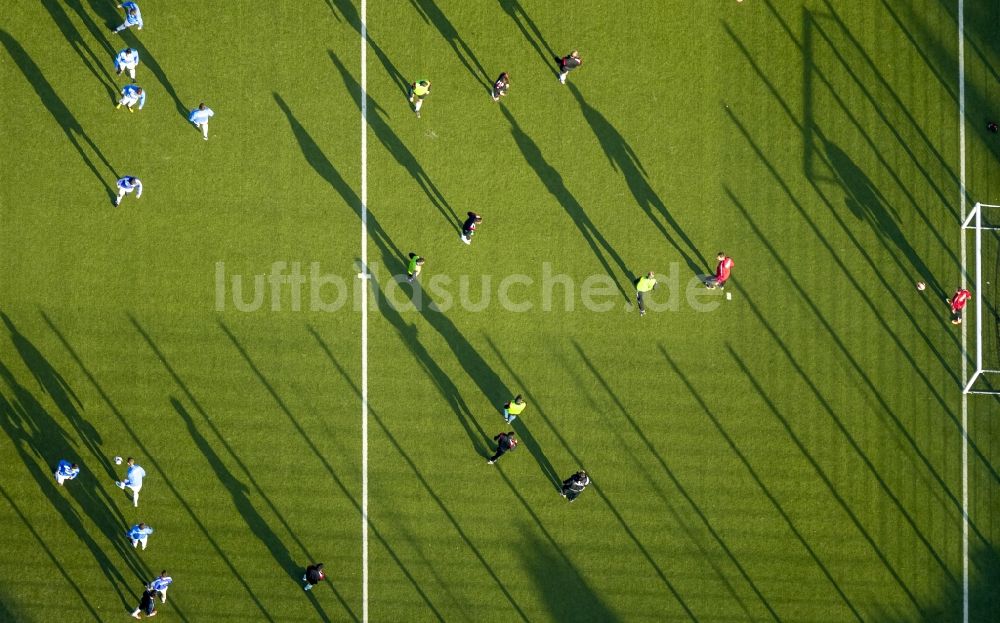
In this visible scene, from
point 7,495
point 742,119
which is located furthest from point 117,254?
point 742,119

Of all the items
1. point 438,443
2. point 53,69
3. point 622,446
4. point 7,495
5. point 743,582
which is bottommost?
point 743,582

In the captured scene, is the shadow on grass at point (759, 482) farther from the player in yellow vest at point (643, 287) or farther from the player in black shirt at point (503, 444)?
the player in black shirt at point (503, 444)

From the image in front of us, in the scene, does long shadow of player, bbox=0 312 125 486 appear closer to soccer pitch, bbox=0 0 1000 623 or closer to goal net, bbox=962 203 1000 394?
soccer pitch, bbox=0 0 1000 623

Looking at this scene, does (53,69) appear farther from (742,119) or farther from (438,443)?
(742,119)

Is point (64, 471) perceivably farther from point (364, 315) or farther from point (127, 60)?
point (127, 60)

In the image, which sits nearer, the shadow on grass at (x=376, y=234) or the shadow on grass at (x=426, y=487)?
the shadow on grass at (x=426, y=487)

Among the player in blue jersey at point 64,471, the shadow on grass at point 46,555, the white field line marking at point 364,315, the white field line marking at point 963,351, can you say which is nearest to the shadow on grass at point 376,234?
the white field line marking at point 364,315

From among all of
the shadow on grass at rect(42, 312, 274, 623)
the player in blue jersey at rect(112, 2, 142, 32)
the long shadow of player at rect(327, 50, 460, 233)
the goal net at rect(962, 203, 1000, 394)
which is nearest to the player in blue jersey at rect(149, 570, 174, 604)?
the shadow on grass at rect(42, 312, 274, 623)
